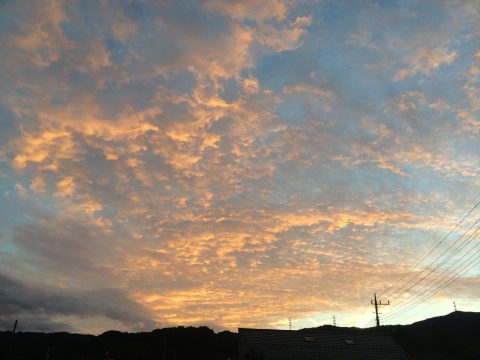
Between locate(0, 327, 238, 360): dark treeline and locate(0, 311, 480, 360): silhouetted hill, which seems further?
locate(0, 327, 238, 360): dark treeline

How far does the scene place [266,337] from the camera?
42219 mm

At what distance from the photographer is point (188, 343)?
107562mm

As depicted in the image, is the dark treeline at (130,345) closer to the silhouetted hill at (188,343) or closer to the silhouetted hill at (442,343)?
the silhouetted hill at (188,343)

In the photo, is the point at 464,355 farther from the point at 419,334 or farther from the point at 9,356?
the point at 9,356

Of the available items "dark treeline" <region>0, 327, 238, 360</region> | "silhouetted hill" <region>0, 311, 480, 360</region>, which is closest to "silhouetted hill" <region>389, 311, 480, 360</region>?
"silhouetted hill" <region>0, 311, 480, 360</region>

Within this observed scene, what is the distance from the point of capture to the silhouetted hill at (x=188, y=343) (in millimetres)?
83875

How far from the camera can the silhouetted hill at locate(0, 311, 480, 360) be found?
3302 inches

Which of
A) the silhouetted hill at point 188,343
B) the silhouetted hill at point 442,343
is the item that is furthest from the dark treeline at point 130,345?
the silhouetted hill at point 442,343

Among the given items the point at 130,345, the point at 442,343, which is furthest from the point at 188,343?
the point at 442,343

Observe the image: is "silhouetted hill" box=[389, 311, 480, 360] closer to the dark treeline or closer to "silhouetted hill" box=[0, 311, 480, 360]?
"silhouetted hill" box=[0, 311, 480, 360]

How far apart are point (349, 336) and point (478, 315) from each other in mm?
111608

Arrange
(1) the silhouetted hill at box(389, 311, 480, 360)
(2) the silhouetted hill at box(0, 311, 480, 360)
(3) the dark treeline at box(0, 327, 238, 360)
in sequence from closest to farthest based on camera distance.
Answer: (1) the silhouetted hill at box(389, 311, 480, 360) → (2) the silhouetted hill at box(0, 311, 480, 360) → (3) the dark treeline at box(0, 327, 238, 360)

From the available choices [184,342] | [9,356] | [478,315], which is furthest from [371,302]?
[478,315]

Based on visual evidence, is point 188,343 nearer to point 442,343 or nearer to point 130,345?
point 130,345
